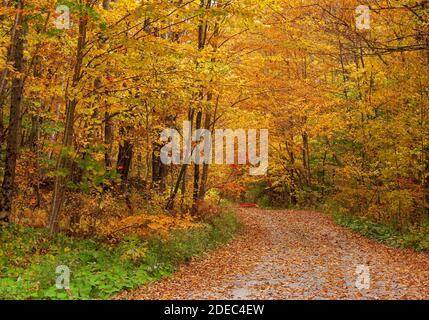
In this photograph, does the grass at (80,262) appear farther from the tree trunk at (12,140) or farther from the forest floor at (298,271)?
the tree trunk at (12,140)

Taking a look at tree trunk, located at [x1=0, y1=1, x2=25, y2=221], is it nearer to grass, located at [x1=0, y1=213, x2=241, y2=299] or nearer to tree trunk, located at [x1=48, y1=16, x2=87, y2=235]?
grass, located at [x1=0, y1=213, x2=241, y2=299]

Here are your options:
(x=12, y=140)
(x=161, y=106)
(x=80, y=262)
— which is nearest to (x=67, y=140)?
(x=12, y=140)

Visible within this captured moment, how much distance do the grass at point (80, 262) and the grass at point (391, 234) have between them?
6461 millimetres

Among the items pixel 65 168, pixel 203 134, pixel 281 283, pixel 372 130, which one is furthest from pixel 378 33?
pixel 65 168

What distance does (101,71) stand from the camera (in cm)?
967

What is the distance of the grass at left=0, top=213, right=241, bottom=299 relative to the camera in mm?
7582

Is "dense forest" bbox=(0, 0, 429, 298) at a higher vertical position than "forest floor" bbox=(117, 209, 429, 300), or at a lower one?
higher

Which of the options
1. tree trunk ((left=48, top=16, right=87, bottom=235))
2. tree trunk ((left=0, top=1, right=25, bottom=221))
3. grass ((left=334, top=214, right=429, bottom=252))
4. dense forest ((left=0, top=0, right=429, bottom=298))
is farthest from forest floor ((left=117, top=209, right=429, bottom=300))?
tree trunk ((left=0, top=1, right=25, bottom=221))

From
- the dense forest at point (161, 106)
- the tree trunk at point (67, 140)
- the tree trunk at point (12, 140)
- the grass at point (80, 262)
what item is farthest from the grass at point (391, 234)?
the tree trunk at point (12, 140)

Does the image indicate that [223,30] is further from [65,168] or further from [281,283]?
[281,283]

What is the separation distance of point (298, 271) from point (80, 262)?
16.2 ft

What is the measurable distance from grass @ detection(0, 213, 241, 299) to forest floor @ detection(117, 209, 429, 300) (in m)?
0.40

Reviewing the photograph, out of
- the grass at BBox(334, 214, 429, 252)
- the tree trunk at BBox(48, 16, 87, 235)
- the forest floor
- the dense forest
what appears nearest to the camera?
the forest floor

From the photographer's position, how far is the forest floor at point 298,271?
8.42m
